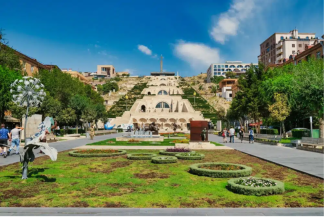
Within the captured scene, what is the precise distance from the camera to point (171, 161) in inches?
473

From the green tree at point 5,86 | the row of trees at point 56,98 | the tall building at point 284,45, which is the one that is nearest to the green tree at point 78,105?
the row of trees at point 56,98

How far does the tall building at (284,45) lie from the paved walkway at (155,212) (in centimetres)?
6897

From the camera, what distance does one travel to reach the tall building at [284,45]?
7394 centimetres

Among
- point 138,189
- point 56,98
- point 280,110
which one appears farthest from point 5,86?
point 280,110

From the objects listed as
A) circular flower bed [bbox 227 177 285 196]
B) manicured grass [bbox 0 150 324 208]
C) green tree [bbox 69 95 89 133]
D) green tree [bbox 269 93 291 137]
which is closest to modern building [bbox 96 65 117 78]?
green tree [bbox 69 95 89 133]

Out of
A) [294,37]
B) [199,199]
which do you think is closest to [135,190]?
[199,199]

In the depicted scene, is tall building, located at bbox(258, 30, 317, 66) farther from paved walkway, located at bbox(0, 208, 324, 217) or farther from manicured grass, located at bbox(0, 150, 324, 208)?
paved walkway, located at bbox(0, 208, 324, 217)

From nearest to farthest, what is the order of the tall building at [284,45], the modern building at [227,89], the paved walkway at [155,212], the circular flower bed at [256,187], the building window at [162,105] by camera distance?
1. the paved walkway at [155,212]
2. the circular flower bed at [256,187]
3. the tall building at [284,45]
4. the building window at [162,105]
5. the modern building at [227,89]

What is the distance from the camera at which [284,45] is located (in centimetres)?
7481

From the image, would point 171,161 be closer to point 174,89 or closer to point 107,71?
point 174,89

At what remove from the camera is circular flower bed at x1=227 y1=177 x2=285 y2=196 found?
6465 mm

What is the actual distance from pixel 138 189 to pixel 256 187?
307cm

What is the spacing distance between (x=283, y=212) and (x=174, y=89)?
101 m

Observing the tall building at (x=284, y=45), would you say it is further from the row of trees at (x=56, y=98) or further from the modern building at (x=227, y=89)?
the row of trees at (x=56, y=98)
